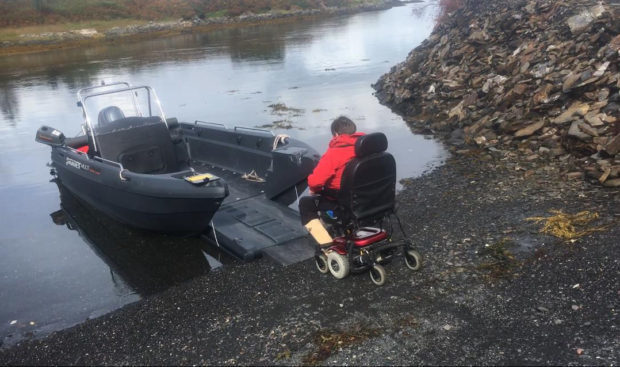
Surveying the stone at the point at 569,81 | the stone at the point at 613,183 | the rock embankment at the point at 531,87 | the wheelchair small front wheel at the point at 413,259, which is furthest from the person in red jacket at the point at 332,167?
the stone at the point at 569,81

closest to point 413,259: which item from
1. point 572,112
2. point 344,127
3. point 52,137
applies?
point 344,127

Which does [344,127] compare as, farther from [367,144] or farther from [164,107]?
[164,107]

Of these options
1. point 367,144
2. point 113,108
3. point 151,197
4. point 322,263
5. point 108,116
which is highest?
point 367,144

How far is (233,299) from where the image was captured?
227 inches

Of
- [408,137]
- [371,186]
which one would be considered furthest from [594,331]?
[408,137]

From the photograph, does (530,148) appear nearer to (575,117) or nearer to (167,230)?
(575,117)

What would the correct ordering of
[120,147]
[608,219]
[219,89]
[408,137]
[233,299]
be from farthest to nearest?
[219,89]
[408,137]
[120,147]
[608,219]
[233,299]

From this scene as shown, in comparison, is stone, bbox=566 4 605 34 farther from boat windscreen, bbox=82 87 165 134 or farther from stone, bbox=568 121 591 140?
boat windscreen, bbox=82 87 165 134

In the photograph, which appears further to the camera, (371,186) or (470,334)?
(371,186)

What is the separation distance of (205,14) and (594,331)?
7070cm

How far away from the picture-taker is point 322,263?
5.98 meters

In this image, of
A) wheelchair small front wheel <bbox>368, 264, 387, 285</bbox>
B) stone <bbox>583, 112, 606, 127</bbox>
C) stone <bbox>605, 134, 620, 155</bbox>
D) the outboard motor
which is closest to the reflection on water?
the outboard motor

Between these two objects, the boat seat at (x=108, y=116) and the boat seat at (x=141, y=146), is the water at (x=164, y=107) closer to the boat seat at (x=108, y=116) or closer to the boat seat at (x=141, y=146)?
the boat seat at (x=141, y=146)

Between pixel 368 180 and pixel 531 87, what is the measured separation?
7.94 m
